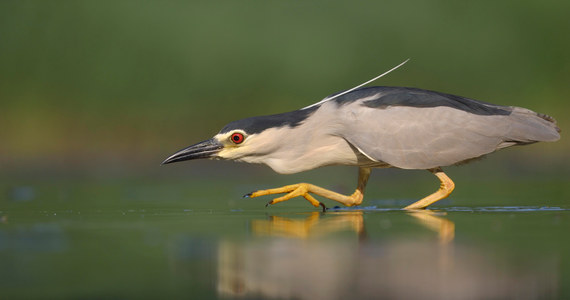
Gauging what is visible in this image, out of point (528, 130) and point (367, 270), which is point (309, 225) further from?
point (528, 130)

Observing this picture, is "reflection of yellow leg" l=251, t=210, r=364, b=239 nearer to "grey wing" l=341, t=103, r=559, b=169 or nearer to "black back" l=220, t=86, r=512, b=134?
"grey wing" l=341, t=103, r=559, b=169

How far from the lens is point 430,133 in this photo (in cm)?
871

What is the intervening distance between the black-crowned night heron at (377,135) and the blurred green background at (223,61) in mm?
8651

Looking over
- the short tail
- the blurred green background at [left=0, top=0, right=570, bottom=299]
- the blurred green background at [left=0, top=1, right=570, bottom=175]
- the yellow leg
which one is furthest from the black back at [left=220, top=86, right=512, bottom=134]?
the blurred green background at [left=0, top=1, right=570, bottom=175]

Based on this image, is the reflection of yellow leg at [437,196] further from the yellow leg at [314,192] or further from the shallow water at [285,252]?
the yellow leg at [314,192]

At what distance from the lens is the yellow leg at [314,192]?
845 cm

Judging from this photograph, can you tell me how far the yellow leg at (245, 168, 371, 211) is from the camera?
8445mm

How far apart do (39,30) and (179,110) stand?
4224 millimetres

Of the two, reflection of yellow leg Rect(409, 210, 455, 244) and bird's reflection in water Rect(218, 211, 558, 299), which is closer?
bird's reflection in water Rect(218, 211, 558, 299)

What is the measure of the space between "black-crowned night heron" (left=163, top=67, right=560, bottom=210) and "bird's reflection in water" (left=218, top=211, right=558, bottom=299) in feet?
7.37

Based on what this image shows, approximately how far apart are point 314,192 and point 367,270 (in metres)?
3.97

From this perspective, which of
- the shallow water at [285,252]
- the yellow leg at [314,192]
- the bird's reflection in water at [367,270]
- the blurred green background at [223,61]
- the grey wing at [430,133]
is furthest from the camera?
the blurred green background at [223,61]

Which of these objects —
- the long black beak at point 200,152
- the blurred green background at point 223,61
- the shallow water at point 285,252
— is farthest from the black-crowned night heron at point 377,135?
the blurred green background at point 223,61

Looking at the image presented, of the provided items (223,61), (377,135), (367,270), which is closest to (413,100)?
(377,135)
